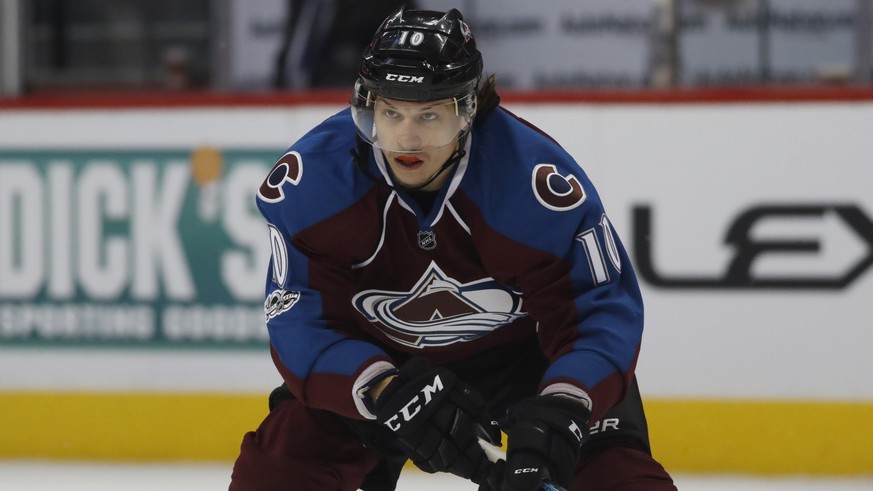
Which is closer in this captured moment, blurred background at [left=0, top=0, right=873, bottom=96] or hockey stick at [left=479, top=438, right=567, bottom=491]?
hockey stick at [left=479, top=438, right=567, bottom=491]

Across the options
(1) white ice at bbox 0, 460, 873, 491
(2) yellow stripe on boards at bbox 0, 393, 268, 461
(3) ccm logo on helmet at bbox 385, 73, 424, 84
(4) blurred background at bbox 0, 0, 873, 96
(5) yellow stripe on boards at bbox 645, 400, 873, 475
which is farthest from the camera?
(4) blurred background at bbox 0, 0, 873, 96

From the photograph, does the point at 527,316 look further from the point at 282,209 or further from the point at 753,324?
the point at 753,324

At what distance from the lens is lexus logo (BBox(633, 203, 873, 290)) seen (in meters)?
3.51

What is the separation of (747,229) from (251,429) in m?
1.49

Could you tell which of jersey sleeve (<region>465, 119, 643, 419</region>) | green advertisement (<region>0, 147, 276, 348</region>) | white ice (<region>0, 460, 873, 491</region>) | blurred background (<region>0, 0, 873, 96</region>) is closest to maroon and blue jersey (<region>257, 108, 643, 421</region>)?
jersey sleeve (<region>465, 119, 643, 419</region>)

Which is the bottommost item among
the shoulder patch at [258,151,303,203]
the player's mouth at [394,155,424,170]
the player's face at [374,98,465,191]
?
the shoulder patch at [258,151,303,203]

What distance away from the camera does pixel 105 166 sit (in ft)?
12.4

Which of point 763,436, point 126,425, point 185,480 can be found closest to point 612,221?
point 763,436

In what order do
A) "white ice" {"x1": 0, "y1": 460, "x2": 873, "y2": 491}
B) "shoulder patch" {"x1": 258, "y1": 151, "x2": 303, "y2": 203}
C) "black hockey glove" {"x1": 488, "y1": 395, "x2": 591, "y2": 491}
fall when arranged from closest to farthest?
"black hockey glove" {"x1": 488, "y1": 395, "x2": 591, "y2": 491}, "shoulder patch" {"x1": 258, "y1": 151, "x2": 303, "y2": 203}, "white ice" {"x1": 0, "y1": 460, "x2": 873, "y2": 491}

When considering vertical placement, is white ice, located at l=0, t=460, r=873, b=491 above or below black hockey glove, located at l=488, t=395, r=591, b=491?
below

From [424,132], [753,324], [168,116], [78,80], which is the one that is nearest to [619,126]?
[753,324]

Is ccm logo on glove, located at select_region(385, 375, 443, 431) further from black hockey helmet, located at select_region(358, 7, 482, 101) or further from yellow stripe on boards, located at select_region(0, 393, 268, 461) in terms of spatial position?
yellow stripe on boards, located at select_region(0, 393, 268, 461)

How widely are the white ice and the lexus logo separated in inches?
20.7

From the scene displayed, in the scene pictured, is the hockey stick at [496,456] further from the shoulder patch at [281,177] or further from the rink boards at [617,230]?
the rink boards at [617,230]
